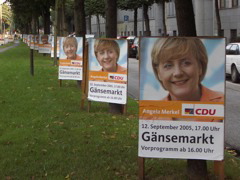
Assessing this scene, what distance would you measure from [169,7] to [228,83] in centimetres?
4672

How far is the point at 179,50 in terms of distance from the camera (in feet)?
16.5

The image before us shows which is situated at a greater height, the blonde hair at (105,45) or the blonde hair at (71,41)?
the blonde hair at (71,41)

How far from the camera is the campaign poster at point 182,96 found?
5.06 m

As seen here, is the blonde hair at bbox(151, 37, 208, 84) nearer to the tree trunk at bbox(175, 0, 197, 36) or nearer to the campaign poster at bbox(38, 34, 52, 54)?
the tree trunk at bbox(175, 0, 197, 36)

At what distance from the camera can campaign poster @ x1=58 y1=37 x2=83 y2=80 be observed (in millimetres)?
13969

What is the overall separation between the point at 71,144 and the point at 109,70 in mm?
2805

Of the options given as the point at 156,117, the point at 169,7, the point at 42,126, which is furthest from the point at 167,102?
the point at 169,7

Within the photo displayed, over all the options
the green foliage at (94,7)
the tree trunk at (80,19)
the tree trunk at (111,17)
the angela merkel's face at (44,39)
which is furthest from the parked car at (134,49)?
the green foliage at (94,7)

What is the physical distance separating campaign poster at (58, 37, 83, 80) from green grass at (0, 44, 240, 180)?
176 cm

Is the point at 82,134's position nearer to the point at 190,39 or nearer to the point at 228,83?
the point at 190,39

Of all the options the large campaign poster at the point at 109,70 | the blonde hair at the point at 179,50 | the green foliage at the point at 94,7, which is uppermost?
the green foliage at the point at 94,7

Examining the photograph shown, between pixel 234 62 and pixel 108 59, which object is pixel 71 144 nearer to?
pixel 108 59

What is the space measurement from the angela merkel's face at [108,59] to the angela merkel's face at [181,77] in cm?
474

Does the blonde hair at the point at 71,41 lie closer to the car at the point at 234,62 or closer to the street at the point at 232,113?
the street at the point at 232,113
